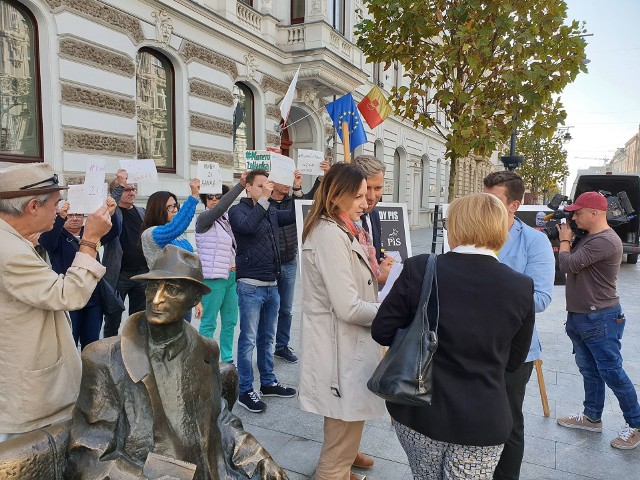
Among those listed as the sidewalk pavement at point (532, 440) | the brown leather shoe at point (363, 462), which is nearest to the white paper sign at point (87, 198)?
the sidewalk pavement at point (532, 440)

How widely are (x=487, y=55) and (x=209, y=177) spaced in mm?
3725

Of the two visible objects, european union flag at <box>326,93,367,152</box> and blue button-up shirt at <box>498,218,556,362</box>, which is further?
european union flag at <box>326,93,367,152</box>

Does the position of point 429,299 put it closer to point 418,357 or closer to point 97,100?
point 418,357

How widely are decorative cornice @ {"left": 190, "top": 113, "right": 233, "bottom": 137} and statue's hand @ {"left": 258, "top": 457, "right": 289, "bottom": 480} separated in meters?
9.10

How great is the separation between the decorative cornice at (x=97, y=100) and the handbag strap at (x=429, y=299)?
7.49 meters

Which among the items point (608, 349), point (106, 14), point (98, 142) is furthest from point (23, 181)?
point (106, 14)

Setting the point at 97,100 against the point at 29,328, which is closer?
the point at 29,328

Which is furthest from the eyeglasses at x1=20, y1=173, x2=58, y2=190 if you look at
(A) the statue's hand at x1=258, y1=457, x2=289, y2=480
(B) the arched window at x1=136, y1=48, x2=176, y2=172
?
(B) the arched window at x1=136, y1=48, x2=176, y2=172

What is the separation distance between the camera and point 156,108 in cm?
952

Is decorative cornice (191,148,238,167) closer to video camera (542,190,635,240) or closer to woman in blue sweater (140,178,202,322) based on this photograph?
woman in blue sweater (140,178,202,322)

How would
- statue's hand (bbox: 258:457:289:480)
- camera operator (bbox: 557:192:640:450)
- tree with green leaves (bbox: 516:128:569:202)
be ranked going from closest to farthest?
statue's hand (bbox: 258:457:289:480) → camera operator (bbox: 557:192:640:450) → tree with green leaves (bbox: 516:128:569:202)

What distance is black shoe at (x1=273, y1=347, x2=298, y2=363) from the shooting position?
Answer: 4953 millimetres

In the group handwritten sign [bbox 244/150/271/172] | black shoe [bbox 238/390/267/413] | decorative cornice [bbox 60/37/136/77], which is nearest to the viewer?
black shoe [bbox 238/390/267/413]

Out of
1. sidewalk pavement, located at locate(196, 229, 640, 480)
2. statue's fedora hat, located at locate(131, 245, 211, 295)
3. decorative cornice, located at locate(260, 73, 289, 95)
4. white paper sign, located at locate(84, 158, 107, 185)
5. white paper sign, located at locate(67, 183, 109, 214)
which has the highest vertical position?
decorative cornice, located at locate(260, 73, 289, 95)
